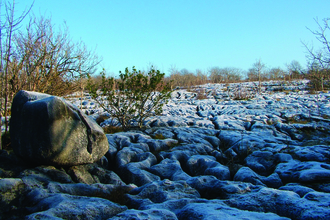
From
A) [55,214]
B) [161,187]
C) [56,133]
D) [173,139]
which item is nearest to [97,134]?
[56,133]

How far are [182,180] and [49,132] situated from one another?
2.07m

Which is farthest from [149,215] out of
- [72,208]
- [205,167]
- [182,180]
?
[205,167]

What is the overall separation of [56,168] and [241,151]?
3922 mm

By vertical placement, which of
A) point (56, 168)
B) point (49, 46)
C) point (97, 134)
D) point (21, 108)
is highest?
point (49, 46)

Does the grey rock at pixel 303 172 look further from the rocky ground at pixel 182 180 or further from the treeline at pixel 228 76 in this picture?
the treeline at pixel 228 76

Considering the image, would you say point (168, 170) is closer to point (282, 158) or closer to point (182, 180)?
point (182, 180)

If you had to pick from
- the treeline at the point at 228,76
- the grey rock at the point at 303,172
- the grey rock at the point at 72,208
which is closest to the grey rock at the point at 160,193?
the grey rock at the point at 72,208

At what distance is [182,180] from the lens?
3211mm

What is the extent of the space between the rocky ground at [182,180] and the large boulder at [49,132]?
209 mm

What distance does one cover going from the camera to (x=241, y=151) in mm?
5148

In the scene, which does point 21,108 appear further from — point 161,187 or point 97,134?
point 161,187

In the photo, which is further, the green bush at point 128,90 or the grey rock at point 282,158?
the green bush at point 128,90

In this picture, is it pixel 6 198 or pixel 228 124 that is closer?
pixel 6 198

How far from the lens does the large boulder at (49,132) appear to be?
317 cm
